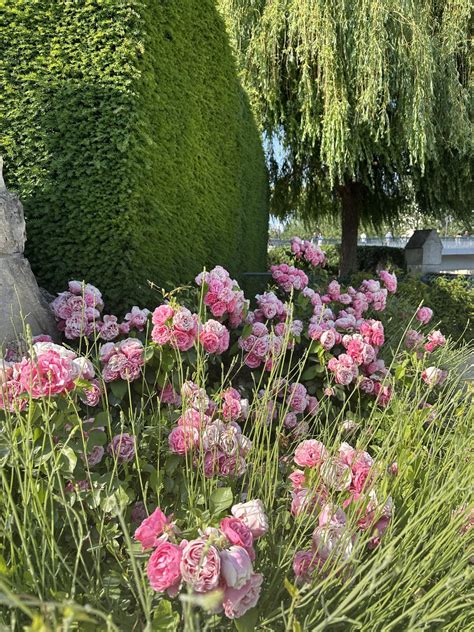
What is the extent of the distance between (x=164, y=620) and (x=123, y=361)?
106cm

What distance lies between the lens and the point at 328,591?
4.18 ft

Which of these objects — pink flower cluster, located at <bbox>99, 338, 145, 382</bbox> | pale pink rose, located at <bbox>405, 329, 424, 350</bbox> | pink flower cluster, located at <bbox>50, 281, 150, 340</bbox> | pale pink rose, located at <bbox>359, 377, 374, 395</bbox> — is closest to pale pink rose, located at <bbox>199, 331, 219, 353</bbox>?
pink flower cluster, located at <bbox>99, 338, 145, 382</bbox>

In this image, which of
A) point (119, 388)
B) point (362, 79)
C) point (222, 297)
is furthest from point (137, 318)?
point (362, 79)

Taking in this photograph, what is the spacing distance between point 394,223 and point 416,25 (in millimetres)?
5098

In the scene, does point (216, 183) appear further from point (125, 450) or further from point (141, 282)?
point (125, 450)

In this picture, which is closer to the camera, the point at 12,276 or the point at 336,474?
the point at 336,474

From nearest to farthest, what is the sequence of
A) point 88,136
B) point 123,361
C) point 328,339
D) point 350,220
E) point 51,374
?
point 51,374 → point 123,361 → point 328,339 → point 88,136 → point 350,220

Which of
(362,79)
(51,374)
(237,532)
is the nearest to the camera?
(237,532)

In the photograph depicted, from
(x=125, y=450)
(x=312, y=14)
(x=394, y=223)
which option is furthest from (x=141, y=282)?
(x=394, y=223)

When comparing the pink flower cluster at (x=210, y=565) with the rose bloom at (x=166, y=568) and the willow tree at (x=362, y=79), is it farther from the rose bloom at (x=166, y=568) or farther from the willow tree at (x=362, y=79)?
the willow tree at (x=362, y=79)

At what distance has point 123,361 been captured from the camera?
194cm

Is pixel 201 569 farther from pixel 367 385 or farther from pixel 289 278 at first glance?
pixel 289 278

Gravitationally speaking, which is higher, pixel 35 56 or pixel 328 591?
pixel 35 56

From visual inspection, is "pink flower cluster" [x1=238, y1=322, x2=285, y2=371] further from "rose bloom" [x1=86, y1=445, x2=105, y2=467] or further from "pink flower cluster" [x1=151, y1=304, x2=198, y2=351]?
"rose bloom" [x1=86, y1=445, x2=105, y2=467]
